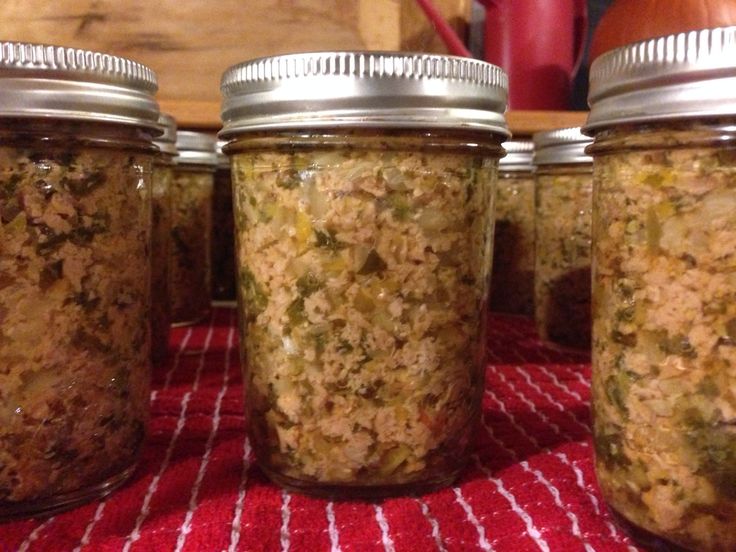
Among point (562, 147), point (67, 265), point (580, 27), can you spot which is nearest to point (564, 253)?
point (562, 147)

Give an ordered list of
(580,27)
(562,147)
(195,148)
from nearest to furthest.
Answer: (562,147) → (195,148) → (580,27)

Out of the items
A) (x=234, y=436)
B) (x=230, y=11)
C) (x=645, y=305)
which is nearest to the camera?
(x=645, y=305)

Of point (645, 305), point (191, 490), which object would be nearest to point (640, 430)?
point (645, 305)

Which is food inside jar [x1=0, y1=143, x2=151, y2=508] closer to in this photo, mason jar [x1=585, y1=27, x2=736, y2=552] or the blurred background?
mason jar [x1=585, y1=27, x2=736, y2=552]

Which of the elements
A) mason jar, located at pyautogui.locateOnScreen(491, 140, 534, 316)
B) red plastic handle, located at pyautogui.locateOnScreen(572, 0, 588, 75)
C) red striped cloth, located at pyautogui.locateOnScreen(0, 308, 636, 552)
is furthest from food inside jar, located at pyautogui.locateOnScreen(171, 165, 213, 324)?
red plastic handle, located at pyautogui.locateOnScreen(572, 0, 588, 75)

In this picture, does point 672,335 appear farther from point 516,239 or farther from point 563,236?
point 516,239

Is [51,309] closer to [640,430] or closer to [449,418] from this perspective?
[449,418]

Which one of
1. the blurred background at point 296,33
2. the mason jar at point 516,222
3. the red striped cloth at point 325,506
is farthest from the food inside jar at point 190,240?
the mason jar at point 516,222
